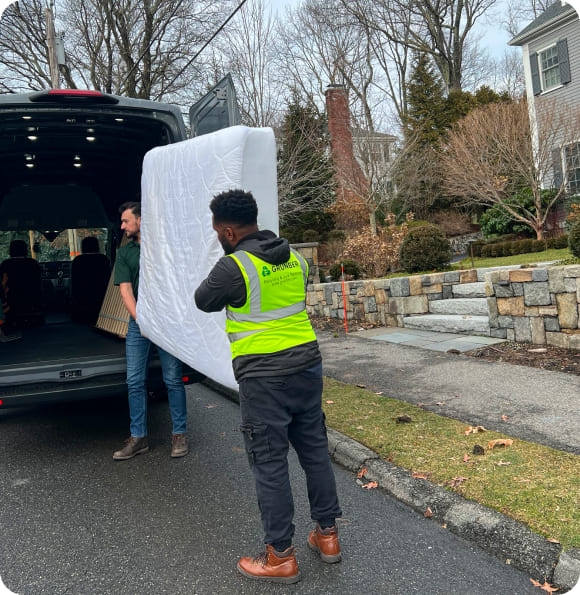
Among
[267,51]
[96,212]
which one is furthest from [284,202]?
[96,212]

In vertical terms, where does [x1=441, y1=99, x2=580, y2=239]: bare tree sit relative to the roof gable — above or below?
below

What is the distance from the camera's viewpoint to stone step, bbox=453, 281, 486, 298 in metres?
9.01

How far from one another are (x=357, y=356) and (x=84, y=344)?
3651 mm

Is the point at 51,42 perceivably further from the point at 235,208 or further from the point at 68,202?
the point at 235,208

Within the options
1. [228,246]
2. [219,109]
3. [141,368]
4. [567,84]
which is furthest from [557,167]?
[228,246]

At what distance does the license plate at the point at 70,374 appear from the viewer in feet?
14.0

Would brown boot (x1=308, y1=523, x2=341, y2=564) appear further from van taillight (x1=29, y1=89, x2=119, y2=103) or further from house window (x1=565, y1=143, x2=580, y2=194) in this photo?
house window (x1=565, y1=143, x2=580, y2=194)

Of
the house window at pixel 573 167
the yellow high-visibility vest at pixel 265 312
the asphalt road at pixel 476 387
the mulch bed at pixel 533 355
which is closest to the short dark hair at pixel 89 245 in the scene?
the asphalt road at pixel 476 387

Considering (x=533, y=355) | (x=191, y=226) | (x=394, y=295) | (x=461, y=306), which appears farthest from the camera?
(x=394, y=295)

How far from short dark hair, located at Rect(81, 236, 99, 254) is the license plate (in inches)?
142

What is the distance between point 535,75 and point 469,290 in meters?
14.4

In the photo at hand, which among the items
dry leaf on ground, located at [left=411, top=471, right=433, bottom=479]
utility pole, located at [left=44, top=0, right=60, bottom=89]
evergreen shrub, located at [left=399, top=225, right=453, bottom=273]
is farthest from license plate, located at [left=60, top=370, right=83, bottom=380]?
utility pole, located at [left=44, top=0, right=60, bottom=89]

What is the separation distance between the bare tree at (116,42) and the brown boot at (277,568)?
19.0m

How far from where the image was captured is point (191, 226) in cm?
363
